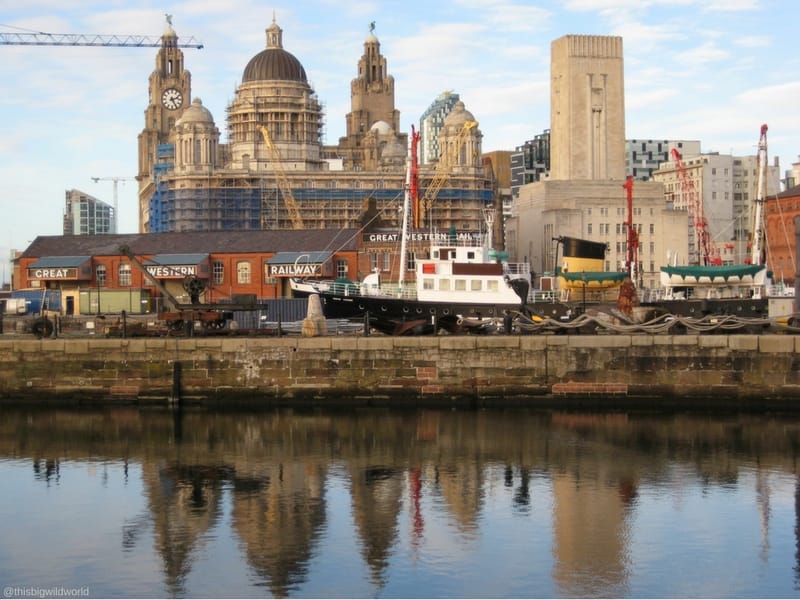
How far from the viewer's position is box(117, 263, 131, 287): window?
100m

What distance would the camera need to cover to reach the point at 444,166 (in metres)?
157

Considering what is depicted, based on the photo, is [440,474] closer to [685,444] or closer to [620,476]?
[620,476]

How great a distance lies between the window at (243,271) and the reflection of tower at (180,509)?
62.7 metres

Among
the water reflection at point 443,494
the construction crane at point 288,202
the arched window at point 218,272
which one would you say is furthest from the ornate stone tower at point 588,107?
the water reflection at point 443,494

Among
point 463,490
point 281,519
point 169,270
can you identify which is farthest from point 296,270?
point 281,519

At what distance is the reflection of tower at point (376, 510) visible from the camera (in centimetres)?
2730

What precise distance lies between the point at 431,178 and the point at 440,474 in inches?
4799

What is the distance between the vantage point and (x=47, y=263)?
10156 cm

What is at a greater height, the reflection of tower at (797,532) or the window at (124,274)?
the window at (124,274)

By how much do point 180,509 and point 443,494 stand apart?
6.78m

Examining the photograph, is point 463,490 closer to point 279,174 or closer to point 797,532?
point 797,532

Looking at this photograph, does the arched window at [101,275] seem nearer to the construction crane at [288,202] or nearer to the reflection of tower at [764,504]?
the construction crane at [288,202]

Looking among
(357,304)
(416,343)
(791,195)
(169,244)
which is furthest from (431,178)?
(416,343)

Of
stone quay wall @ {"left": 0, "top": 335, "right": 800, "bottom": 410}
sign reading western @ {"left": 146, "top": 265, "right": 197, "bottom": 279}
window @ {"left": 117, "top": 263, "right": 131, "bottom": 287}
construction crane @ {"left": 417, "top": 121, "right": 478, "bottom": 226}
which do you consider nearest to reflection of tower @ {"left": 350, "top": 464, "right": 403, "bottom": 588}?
stone quay wall @ {"left": 0, "top": 335, "right": 800, "bottom": 410}
